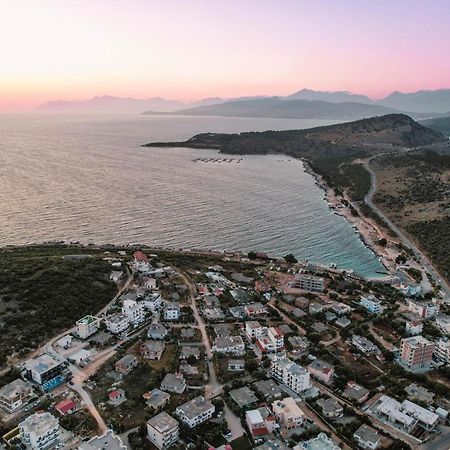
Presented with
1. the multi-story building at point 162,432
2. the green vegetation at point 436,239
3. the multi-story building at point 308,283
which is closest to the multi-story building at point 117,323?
the multi-story building at point 162,432

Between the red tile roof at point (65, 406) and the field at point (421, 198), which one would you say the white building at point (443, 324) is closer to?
the field at point (421, 198)

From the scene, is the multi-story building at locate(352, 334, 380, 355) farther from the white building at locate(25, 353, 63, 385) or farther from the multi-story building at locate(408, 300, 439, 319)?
the white building at locate(25, 353, 63, 385)

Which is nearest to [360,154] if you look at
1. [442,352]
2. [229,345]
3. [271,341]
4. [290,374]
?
[442,352]

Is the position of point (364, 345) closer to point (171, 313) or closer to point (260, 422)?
point (260, 422)

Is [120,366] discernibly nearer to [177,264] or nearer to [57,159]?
[177,264]

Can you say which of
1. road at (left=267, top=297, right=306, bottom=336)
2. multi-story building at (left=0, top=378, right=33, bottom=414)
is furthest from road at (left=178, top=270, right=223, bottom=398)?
multi-story building at (left=0, top=378, right=33, bottom=414)
